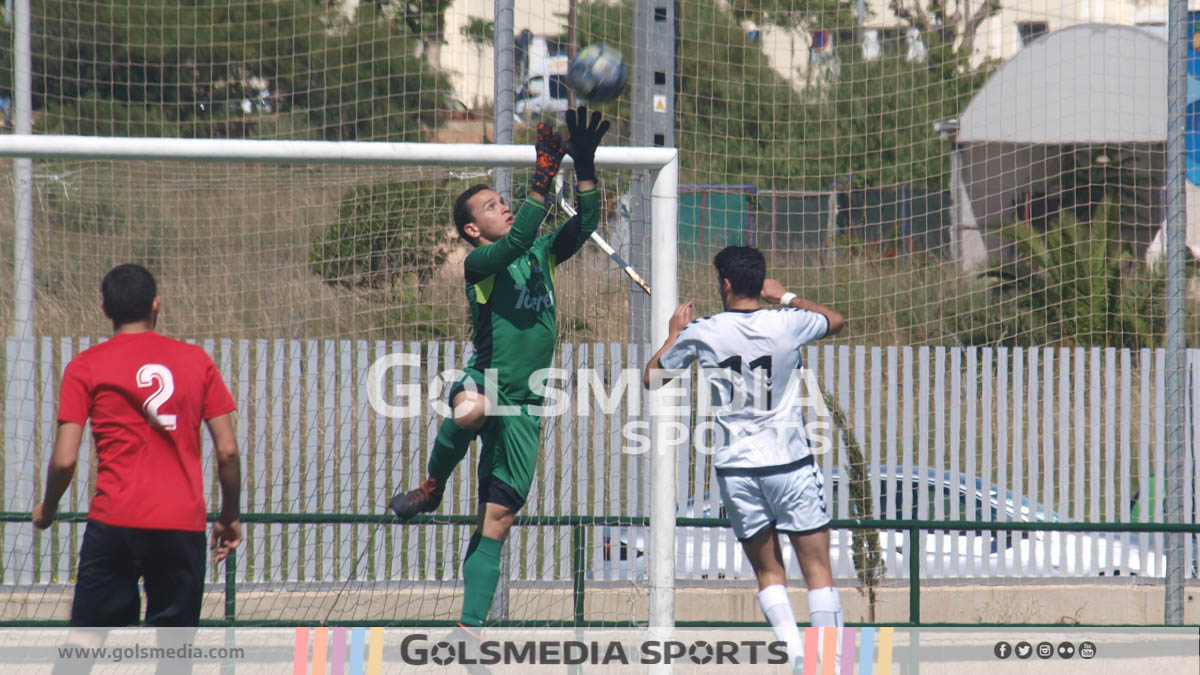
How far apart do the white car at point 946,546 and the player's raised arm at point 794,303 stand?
292 cm

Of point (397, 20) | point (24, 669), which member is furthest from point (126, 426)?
point (397, 20)

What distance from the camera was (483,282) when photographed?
481cm

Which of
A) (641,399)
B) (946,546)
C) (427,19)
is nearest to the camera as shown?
(641,399)

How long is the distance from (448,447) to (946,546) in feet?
14.3

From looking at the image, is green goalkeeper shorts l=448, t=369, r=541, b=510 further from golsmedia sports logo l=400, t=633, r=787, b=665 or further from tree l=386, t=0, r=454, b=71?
tree l=386, t=0, r=454, b=71

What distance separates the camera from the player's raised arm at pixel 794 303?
492 cm

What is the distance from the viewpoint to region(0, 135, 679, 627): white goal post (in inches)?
192

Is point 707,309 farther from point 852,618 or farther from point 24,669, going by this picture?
point 24,669

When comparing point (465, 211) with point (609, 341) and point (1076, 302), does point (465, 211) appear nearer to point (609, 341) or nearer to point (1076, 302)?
point (609, 341)

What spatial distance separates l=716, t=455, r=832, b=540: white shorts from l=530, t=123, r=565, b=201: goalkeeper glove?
4.56 feet

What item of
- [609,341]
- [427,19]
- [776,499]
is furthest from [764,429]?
[427,19]

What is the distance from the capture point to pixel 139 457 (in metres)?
3.93

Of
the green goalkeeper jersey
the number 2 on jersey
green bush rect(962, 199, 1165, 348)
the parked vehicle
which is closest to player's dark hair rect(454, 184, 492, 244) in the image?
the green goalkeeper jersey

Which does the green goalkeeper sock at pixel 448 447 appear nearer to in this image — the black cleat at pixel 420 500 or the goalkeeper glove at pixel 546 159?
the black cleat at pixel 420 500
